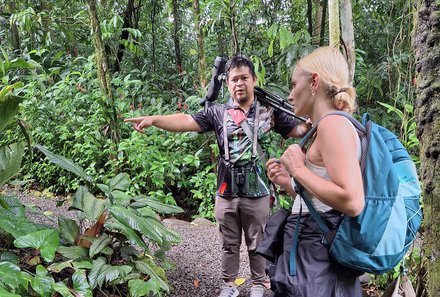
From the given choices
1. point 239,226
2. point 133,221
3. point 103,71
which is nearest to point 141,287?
point 133,221

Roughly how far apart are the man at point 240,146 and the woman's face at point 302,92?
120 centimetres

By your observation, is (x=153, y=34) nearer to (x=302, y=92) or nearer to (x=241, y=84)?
(x=241, y=84)

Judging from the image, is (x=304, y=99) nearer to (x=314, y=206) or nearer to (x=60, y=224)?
(x=314, y=206)

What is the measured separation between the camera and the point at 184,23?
361 inches

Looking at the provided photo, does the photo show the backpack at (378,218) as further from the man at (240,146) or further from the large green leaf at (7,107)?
the large green leaf at (7,107)

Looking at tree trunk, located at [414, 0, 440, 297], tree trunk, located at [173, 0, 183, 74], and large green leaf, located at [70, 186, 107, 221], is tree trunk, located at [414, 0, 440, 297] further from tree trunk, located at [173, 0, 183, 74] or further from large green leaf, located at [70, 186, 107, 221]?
tree trunk, located at [173, 0, 183, 74]

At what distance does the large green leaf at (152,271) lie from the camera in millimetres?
2375

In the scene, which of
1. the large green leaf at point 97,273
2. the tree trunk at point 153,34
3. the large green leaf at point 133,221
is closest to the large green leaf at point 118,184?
the large green leaf at point 133,221

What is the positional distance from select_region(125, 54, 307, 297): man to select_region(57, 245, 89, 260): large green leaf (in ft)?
3.06

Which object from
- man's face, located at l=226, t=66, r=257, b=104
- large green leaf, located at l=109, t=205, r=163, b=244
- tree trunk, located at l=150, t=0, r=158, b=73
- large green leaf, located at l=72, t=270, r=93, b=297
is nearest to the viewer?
large green leaf, located at l=72, t=270, r=93, b=297

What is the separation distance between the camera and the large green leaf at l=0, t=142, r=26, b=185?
2.68 meters

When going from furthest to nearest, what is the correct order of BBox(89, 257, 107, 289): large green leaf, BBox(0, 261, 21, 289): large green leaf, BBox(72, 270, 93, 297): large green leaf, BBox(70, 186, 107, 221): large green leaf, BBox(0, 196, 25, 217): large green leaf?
BBox(70, 186, 107, 221): large green leaf < BBox(0, 196, 25, 217): large green leaf < BBox(89, 257, 107, 289): large green leaf < BBox(72, 270, 93, 297): large green leaf < BBox(0, 261, 21, 289): large green leaf

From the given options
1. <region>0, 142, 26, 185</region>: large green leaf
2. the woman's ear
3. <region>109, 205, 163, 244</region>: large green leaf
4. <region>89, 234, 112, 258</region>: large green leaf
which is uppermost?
the woman's ear

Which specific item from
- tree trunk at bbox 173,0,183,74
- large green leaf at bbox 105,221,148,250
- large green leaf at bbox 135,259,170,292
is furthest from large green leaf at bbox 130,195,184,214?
tree trunk at bbox 173,0,183,74
